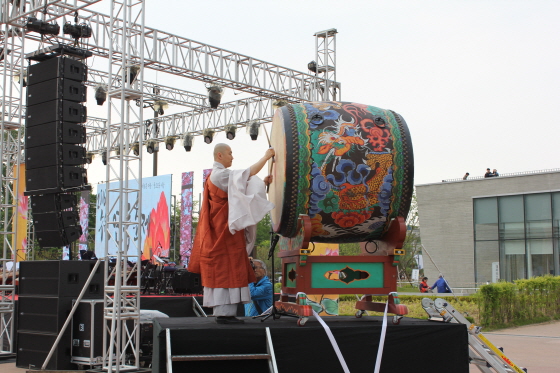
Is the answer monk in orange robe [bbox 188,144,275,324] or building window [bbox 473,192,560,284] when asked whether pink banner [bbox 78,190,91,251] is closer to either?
building window [bbox 473,192,560,284]

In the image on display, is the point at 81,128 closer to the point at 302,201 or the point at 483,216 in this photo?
the point at 302,201

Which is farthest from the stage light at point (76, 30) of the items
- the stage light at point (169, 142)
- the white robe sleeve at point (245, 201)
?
the stage light at point (169, 142)

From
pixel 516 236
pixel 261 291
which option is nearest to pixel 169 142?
pixel 516 236

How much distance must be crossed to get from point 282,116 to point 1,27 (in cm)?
727

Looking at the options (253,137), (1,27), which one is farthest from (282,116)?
(253,137)

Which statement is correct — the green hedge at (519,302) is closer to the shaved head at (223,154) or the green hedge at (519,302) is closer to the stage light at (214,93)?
the stage light at (214,93)

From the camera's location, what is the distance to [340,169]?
4.73 meters

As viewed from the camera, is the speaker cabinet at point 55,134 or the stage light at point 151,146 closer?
the speaker cabinet at point 55,134

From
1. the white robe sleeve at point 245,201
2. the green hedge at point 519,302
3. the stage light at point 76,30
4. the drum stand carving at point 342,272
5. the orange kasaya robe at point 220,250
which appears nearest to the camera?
the white robe sleeve at point 245,201

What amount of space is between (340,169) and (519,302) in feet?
34.7

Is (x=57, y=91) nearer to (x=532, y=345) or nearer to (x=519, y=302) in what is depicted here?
(x=532, y=345)

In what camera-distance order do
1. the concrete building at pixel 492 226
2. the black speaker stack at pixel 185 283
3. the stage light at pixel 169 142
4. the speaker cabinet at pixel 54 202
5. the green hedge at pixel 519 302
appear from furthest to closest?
the concrete building at pixel 492 226, the stage light at pixel 169 142, the black speaker stack at pixel 185 283, the green hedge at pixel 519 302, the speaker cabinet at pixel 54 202

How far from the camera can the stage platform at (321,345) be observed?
4230 mm

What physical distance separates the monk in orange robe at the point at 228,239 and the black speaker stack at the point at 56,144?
13.9ft
